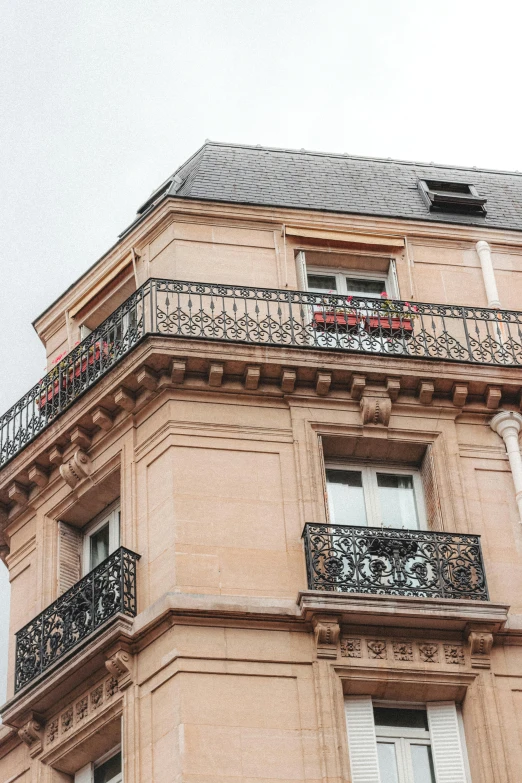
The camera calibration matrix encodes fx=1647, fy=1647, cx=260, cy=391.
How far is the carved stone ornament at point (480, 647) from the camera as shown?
17.5 metres

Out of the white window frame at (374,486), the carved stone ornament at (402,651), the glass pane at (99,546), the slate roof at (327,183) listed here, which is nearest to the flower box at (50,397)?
the glass pane at (99,546)

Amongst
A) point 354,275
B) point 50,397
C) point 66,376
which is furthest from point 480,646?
point 50,397

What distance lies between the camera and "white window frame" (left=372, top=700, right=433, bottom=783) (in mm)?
17047

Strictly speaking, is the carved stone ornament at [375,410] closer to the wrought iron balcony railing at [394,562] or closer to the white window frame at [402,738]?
the wrought iron balcony railing at [394,562]

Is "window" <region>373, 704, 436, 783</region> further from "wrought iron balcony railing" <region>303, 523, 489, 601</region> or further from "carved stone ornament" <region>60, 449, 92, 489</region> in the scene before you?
"carved stone ornament" <region>60, 449, 92, 489</region>

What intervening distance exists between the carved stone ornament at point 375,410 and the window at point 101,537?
10.5 feet

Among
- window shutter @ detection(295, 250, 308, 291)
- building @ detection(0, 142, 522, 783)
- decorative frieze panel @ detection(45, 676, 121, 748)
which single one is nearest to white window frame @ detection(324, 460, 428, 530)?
building @ detection(0, 142, 522, 783)

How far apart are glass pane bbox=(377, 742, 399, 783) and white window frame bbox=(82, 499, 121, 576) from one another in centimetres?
428

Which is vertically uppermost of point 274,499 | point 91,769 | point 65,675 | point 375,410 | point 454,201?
point 454,201

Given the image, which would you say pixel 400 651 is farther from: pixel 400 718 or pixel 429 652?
pixel 400 718

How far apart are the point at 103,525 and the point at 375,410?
3634 millimetres

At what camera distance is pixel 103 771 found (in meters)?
18.0

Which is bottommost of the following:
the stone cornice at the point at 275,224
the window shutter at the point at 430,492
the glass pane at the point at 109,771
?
the glass pane at the point at 109,771

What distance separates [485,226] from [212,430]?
5.57 meters
